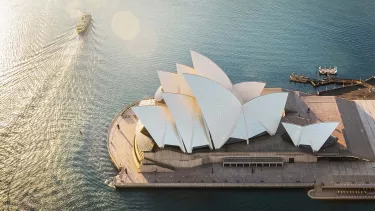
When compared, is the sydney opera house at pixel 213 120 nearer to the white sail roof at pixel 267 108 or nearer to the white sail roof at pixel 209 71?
the white sail roof at pixel 267 108

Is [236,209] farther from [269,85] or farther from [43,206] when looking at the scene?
[269,85]

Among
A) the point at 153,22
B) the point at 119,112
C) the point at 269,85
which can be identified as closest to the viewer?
the point at 119,112

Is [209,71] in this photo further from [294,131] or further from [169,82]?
[294,131]

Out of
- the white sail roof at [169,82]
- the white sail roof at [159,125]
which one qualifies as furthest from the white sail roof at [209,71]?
the white sail roof at [159,125]

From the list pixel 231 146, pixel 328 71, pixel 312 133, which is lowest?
pixel 231 146

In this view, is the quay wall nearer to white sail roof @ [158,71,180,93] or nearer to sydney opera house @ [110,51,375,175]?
sydney opera house @ [110,51,375,175]

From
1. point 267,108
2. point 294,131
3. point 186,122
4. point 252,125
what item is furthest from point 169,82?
point 294,131

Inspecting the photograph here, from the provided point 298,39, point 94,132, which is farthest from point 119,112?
point 298,39
